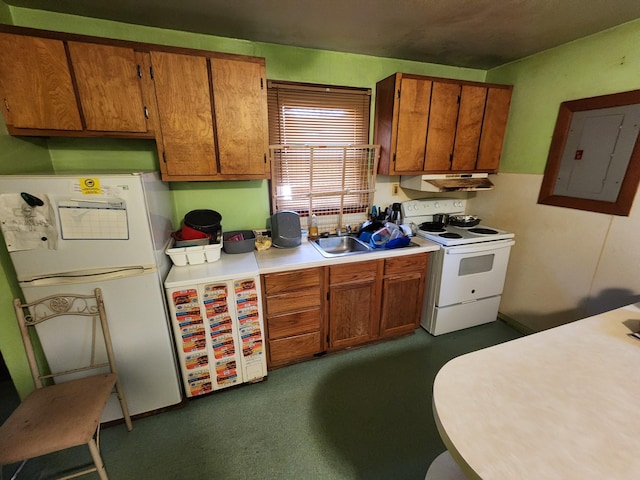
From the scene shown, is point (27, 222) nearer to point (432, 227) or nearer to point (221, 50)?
point (221, 50)

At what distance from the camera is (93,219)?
1.33 meters

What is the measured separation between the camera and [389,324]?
233 cm

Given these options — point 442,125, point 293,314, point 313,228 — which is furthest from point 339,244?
point 442,125

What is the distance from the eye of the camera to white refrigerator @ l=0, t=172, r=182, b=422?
4.13 feet

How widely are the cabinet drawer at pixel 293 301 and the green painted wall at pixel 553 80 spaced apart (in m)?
2.24

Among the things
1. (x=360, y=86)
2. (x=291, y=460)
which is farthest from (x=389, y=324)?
(x=360, y=86)

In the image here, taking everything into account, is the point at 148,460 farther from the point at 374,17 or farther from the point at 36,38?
the point at 374,17

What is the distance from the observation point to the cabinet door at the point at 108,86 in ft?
4.75

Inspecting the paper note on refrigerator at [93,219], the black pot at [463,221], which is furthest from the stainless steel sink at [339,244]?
the paper note on refrigerator at [93,219]

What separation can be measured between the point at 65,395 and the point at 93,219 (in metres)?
0.90

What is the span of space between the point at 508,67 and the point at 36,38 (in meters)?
3.47

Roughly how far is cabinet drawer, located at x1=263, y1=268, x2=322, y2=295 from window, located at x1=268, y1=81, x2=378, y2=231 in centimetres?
68

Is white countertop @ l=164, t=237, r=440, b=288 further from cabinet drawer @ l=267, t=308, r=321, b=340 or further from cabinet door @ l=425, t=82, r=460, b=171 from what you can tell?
cabinet door @ l=425, t=82, r=460, b=171

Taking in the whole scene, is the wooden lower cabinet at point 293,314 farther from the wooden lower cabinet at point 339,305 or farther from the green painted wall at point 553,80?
the green painted wall at point 553,80
